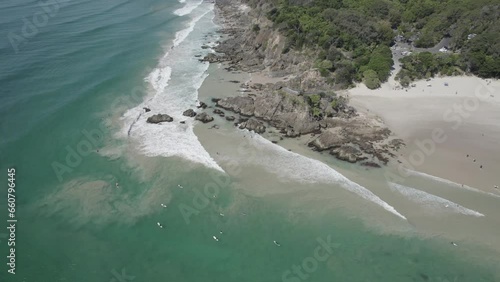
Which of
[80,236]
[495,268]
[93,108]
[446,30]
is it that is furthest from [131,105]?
[446,30]

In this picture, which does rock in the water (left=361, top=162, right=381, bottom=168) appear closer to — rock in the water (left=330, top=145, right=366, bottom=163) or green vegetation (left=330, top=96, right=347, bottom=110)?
rock in the water (left=330, top=145, right=366, bottom=163)

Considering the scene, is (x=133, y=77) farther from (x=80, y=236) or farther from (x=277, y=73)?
(x=80, y=236)

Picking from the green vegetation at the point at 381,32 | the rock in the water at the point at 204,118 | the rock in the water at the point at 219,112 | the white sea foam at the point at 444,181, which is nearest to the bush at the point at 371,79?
the green vegetation at the point at 381,32

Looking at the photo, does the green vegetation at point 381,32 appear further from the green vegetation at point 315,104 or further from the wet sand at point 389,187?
the wet sand at point 389,187

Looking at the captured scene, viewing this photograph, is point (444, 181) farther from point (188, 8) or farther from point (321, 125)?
point (188, 8)

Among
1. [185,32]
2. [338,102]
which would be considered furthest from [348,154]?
[185,32]
